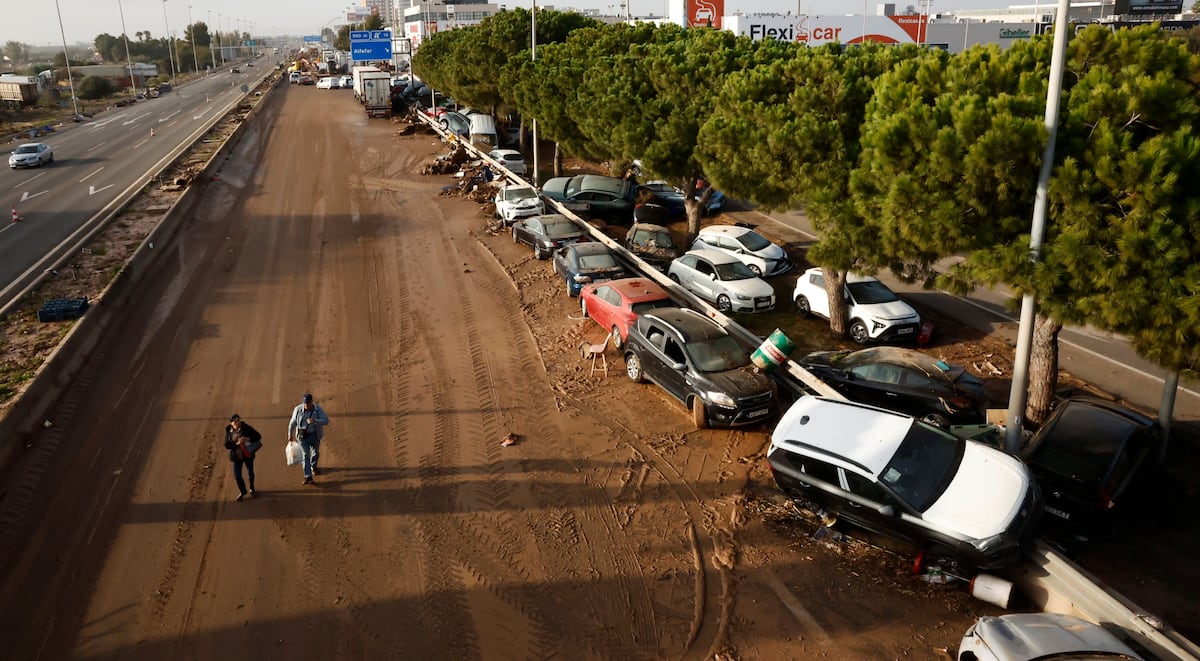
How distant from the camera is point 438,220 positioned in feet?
89.8

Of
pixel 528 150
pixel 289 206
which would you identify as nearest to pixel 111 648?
pixel 289 206

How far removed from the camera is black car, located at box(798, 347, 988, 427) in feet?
41.6

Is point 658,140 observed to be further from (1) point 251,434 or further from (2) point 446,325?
(1) point 251,434

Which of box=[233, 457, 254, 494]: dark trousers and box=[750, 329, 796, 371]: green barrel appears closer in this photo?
box=[233, 457, 254, 494]: dark trousers

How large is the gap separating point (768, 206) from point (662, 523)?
334 inches

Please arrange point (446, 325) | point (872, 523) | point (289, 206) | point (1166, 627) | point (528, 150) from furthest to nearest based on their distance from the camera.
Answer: point (528, 150) → point (289, 206) → point (446, 325) → point (872, 523) → point (1166, 627)

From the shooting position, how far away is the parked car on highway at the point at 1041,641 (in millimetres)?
6836

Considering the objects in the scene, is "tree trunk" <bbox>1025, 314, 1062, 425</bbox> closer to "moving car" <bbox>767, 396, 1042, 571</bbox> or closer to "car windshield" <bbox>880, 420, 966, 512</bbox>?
"car windshield" <bbox>880, 420, 966, 512</bbox>

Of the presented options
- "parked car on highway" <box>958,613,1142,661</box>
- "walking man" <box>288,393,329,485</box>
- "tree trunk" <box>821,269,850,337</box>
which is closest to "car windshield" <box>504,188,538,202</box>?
"tree trunk" <box>821,269,850,337</box>

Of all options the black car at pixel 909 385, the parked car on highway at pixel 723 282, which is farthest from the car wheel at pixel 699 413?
the parked car on highway at pixel 723 282

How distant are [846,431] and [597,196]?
19.1 meters

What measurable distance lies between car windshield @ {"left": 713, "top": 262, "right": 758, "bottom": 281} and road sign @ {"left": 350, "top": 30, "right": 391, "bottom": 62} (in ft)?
187

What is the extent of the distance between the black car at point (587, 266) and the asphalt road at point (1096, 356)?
173 inches

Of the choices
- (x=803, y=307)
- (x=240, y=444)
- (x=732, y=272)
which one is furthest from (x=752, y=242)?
(x=240, y=444)
